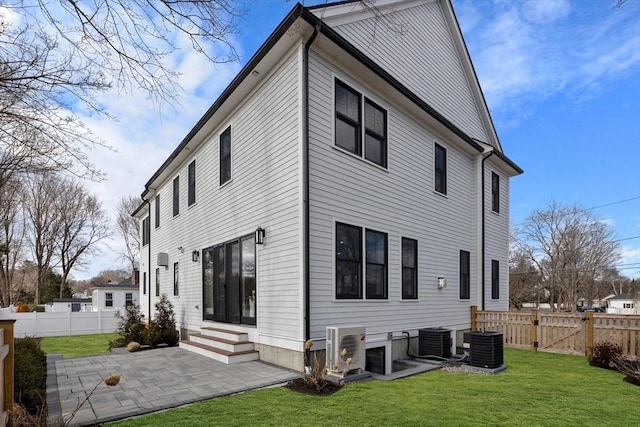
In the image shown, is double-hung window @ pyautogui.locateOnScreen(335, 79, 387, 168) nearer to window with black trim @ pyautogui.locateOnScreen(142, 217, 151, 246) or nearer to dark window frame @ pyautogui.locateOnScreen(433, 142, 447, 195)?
dark window frame @ pyautogui.locateOnScreen(433, 142, 447, 195)

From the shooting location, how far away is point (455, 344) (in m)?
11.0

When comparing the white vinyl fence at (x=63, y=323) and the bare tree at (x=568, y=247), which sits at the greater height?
the bare tree at (x=568, y=247)

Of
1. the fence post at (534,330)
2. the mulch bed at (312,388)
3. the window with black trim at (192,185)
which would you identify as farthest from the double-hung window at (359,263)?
the window with black trim at (192,185)

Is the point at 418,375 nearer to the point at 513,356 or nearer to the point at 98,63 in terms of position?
the point at 513,356

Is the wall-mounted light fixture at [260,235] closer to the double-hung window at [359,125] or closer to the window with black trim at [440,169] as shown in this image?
the double-hung window at [359,125]

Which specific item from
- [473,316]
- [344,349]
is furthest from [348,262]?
[473,316]

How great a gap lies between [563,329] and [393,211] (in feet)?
18.1

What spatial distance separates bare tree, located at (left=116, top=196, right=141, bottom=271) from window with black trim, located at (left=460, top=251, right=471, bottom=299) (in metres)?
32.3

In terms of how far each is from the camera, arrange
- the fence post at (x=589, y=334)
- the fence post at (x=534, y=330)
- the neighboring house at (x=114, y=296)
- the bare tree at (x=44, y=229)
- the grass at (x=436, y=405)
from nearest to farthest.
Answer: the grass at (x=436, y=405)
the fence post at (x=589, y=334)
the fence post at (x=534, y=330)
the bare tree at (x=44, y=229)
the neighboring house at (x=114, y=296)

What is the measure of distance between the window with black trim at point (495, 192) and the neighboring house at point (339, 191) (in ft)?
1.64

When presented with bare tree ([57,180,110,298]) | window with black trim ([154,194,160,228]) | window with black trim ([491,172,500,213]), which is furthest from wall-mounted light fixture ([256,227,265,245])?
bare tree ([57,180,110,298])

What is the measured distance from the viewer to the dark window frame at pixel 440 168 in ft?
36.3

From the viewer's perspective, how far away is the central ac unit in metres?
6.48

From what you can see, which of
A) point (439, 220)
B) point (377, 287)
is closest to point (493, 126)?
point (439, 220)
